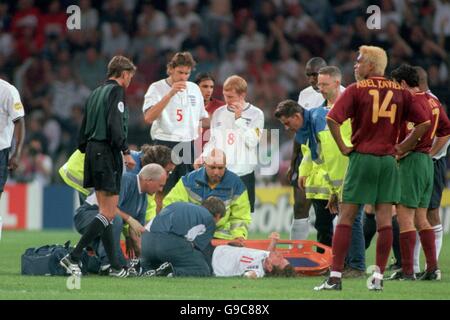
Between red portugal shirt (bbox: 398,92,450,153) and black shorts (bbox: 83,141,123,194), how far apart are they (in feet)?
8.96

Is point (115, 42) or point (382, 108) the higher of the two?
point (115, 42)

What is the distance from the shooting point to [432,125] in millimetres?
12023

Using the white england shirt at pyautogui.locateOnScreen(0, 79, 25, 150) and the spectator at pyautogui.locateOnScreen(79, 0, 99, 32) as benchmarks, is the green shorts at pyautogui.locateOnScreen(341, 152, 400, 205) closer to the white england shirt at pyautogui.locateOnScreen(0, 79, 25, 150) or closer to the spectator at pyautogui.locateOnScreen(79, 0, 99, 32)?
the white england shirt at pyautogui.locateOnScreen(0, 79, 25, 150)

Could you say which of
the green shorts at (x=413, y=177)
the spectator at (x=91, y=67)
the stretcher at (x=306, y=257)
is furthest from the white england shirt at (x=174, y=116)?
the spectator at (x=91, y=67)

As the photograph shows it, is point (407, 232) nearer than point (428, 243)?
Yes

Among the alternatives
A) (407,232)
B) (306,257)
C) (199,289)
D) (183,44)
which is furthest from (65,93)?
(199,289)

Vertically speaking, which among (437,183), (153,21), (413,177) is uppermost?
(153,21)

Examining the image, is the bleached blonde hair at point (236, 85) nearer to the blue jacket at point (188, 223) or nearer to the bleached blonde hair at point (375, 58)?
the blue jacket at point (188, 223)

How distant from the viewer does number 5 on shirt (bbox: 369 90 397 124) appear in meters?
10.3

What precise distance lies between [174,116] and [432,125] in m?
3.45

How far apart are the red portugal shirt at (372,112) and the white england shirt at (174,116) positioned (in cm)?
412

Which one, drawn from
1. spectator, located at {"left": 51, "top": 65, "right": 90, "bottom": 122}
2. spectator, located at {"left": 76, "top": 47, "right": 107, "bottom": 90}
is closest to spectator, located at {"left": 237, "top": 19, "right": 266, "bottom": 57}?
spectator, located at {"left": 76, "top": 47, "right": 107, "bottom": 90}

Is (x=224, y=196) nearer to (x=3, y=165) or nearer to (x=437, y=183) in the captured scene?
(x=437, y=183)
